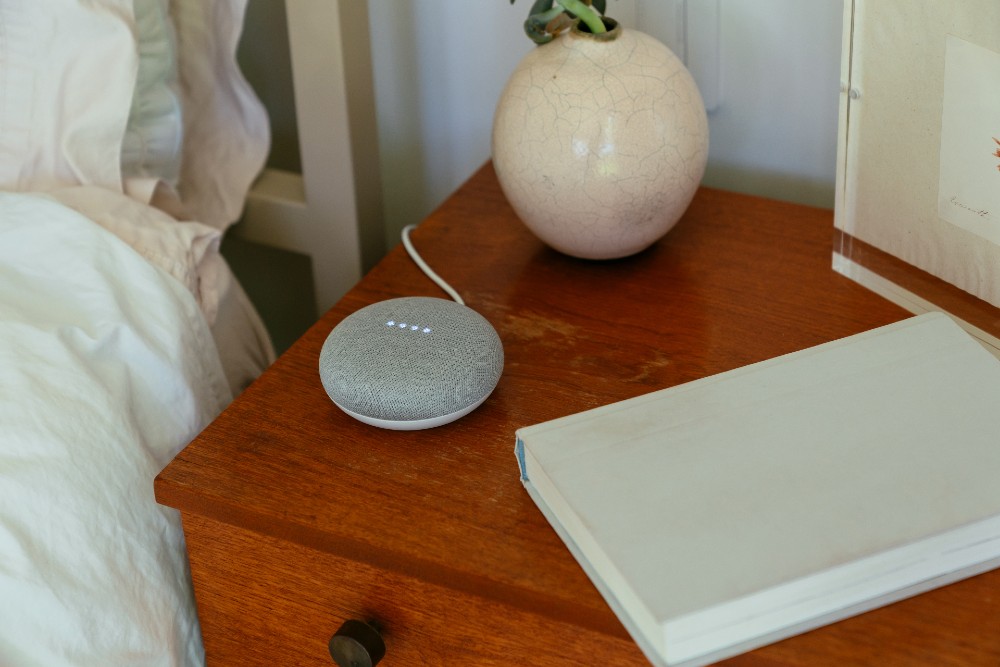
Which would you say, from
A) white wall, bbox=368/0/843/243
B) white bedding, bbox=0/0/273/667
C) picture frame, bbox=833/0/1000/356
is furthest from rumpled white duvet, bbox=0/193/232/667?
picture frame, bbox=833/0/1000/356

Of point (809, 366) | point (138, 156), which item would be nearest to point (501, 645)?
point (809, 366)

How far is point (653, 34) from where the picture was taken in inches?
31.8

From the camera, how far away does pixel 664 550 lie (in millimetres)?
444

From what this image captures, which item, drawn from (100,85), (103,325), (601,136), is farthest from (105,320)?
(601,136)

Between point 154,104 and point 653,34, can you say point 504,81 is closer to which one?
point 653,34

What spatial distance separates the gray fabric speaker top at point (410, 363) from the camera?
55cm

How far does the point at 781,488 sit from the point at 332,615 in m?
0.24

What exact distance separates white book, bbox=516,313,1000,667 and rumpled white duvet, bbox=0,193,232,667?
9.4 inches

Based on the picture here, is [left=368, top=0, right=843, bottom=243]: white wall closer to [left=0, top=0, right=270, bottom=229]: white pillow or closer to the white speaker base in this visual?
[left=0, top=0, right=270, bottom=229]: white pillow

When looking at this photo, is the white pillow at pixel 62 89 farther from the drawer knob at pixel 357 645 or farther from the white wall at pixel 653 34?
the drawer knob at pixel 357 645

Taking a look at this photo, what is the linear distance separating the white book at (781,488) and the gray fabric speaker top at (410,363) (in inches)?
2.2

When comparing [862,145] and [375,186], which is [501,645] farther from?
[375,186]

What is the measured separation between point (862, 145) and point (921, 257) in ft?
0.26

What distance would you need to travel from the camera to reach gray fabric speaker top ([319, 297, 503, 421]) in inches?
21.5
